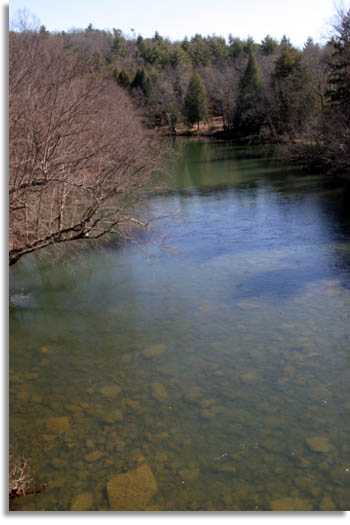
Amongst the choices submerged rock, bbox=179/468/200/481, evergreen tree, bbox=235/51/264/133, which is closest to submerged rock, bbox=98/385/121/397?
submerged rock, bbox=179/468/200/481

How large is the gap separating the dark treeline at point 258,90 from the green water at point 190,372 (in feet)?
48.2

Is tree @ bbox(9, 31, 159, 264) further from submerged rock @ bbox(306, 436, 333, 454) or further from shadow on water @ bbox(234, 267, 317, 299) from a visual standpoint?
submerged rock @ bbox(306, 436, 333, 454)

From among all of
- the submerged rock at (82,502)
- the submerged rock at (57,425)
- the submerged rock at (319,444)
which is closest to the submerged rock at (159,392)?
the submerged rock at (57,425)

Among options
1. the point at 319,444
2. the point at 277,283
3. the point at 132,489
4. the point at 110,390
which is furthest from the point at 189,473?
the point at 277,283

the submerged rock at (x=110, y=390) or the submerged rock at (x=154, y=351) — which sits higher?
the submerged rock at (x=154, y=351)

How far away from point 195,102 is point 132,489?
55.6m

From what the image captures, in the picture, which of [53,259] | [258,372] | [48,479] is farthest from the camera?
[53,259]

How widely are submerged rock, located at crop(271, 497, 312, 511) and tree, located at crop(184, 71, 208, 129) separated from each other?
2191 inches

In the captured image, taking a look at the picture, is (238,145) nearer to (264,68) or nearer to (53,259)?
(264,68)

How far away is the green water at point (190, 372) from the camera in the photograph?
226 inches

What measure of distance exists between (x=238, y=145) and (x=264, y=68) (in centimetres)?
1700

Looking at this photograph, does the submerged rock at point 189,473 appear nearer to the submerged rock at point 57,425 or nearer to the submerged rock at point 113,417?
the submerged rock at point 113,417

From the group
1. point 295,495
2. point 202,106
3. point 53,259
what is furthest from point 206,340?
point 202,106

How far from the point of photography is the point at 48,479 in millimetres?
5766
